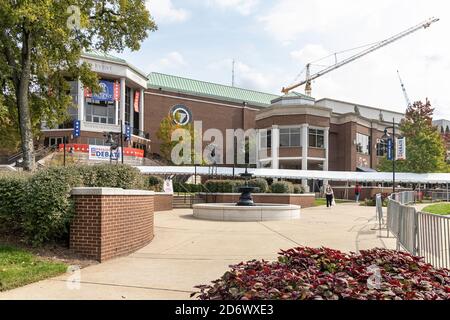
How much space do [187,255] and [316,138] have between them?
165 ft

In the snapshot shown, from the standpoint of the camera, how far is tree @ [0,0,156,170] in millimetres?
13469

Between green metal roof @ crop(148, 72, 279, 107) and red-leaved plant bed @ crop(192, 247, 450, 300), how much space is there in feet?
215

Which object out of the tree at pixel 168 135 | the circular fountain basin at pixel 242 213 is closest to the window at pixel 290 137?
the tree at pixel 168 135

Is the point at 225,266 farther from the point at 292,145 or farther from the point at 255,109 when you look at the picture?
the point at 255,109

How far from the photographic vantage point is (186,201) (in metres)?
28.7

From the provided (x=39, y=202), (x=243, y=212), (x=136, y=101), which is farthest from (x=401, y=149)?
(x=39, y=202)

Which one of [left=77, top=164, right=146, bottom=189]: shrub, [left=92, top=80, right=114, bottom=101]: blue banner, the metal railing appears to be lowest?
the metal railing

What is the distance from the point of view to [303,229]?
15.1m

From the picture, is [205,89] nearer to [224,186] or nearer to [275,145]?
[275,145]

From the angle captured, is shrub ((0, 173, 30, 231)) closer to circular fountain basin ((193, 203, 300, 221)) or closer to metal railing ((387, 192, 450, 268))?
metal railing ((387, 192, 450, 268))

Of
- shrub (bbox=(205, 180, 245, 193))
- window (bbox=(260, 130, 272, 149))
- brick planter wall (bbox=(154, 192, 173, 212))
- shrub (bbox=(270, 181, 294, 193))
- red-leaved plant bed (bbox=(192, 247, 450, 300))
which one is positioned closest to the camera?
red-leaved plant bed (bbox=(192, 247, 450, 300))

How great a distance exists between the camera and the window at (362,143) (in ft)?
210

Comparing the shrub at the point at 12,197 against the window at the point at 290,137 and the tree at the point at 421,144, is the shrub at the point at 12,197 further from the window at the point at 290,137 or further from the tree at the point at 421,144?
the window at the point at 290,137

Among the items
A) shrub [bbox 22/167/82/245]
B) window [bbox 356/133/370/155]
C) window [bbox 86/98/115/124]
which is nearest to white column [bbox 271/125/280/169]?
window [bbox 356/133/370/155]
